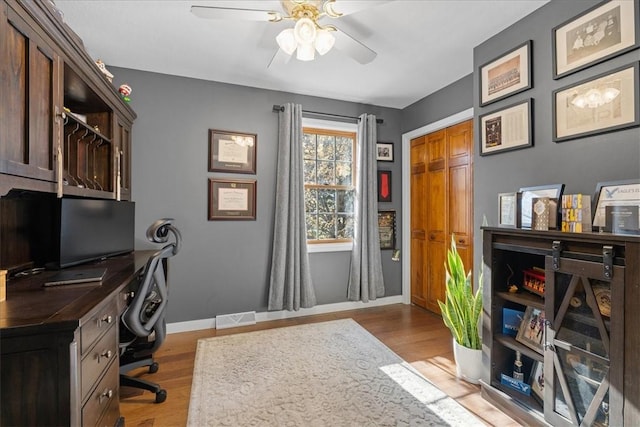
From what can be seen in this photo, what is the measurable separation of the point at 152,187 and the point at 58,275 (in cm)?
147

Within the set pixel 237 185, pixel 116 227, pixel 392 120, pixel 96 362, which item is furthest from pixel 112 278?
pixel 392 120

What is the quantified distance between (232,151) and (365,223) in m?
1.75

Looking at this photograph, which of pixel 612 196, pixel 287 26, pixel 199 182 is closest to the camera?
pixel 612 196

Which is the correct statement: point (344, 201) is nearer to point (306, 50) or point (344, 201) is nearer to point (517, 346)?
point (306, 50)

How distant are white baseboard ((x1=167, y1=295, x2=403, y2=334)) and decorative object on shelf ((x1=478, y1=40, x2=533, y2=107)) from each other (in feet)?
8.40

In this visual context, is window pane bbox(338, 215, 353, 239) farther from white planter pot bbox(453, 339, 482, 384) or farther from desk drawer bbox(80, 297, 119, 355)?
desk drawer bbox(80, 297, 119, 355)

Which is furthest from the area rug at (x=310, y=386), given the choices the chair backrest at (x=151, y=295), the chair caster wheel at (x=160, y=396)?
the chair backrest at (x=151, y=295)

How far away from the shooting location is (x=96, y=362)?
1.22 m

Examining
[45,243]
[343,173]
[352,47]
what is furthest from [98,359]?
[343,173]

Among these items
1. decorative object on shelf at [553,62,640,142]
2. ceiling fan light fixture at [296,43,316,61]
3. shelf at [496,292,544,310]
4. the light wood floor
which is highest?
ceiling fan light fixture at [296,43,316,61]

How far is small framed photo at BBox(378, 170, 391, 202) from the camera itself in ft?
12.5

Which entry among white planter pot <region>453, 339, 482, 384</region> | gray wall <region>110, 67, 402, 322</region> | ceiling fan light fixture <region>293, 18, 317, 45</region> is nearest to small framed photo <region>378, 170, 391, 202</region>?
gray wall <region>110, 67, 402, 322</region>

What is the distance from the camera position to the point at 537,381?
5.62ft

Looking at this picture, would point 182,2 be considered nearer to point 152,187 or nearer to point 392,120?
point 152,187
